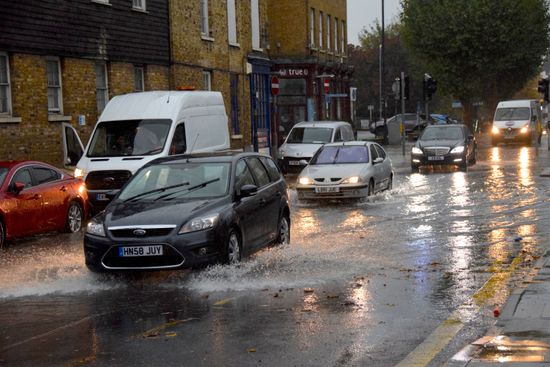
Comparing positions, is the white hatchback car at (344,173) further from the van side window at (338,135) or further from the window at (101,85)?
the van side window at (338,135)

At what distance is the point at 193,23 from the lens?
3375cm

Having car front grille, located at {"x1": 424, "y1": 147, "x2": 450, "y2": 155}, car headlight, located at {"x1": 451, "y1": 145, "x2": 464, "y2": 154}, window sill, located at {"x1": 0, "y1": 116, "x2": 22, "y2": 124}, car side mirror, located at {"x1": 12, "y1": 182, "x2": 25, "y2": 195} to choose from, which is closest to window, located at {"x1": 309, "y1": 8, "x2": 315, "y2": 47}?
car front grille, located at {"x1": 424, "y1": 147, "x2": 450, "y2": 155}

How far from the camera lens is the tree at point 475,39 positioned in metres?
61.8

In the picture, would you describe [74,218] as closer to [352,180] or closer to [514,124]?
[352,180]

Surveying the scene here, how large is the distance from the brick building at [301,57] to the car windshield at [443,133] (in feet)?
48.8

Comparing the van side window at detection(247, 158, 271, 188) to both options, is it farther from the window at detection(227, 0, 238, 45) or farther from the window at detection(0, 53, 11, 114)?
the window at detection(227, 0, 238, 45)

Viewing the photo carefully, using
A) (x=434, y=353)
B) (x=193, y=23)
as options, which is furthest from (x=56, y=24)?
(x=434, y=353)

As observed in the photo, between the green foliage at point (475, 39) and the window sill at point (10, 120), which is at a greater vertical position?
the green foliage at point (475, 39)

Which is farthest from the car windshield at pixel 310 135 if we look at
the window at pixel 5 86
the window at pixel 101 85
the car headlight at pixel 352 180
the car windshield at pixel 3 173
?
the car windshield at pixel 3 173

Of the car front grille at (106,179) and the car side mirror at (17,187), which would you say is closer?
the car side mirror at (17,187)

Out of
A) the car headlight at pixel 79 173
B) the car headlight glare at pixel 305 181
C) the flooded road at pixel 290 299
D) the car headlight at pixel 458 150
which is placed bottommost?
the flooded road at pixel 290 299

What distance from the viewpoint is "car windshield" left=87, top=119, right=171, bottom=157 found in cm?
2089

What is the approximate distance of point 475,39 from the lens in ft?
203

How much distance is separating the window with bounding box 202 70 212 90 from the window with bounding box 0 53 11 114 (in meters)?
12.5
